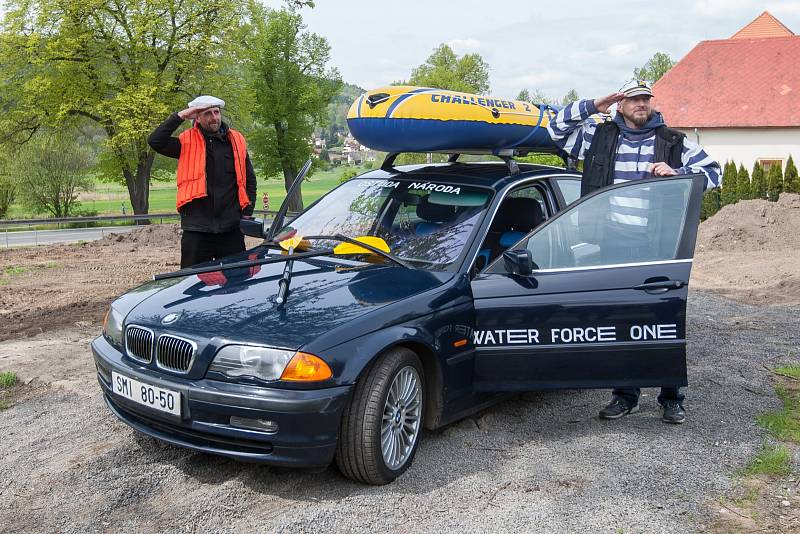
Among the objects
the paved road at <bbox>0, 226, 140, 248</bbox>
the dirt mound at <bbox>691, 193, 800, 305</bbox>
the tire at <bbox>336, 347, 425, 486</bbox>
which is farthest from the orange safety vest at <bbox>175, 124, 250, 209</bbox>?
the paved road at <bbox>0, 226, 140, 248</bbox>

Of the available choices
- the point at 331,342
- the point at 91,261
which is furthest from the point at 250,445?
the point at 91,261

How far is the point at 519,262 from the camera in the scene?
4445 mm

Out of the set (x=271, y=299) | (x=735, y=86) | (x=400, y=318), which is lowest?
(x=400, y=318)

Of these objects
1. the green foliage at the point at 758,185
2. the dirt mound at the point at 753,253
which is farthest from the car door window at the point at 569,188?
the green foliage at the point at 758,185

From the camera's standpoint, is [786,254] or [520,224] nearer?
[520,224]

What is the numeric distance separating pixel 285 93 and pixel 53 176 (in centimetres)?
1498

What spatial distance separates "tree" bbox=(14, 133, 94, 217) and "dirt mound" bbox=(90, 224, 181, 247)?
77.2 feet

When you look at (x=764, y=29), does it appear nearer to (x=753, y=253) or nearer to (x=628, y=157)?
(x=753, y=253)

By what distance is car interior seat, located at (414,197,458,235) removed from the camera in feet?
16.3

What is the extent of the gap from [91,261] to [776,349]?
1295 cm

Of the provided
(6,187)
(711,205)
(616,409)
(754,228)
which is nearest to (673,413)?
(616,409)

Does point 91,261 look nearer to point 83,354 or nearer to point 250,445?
point 83,354

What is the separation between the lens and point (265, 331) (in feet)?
12.1

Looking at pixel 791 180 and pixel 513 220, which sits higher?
pixel 513 220
